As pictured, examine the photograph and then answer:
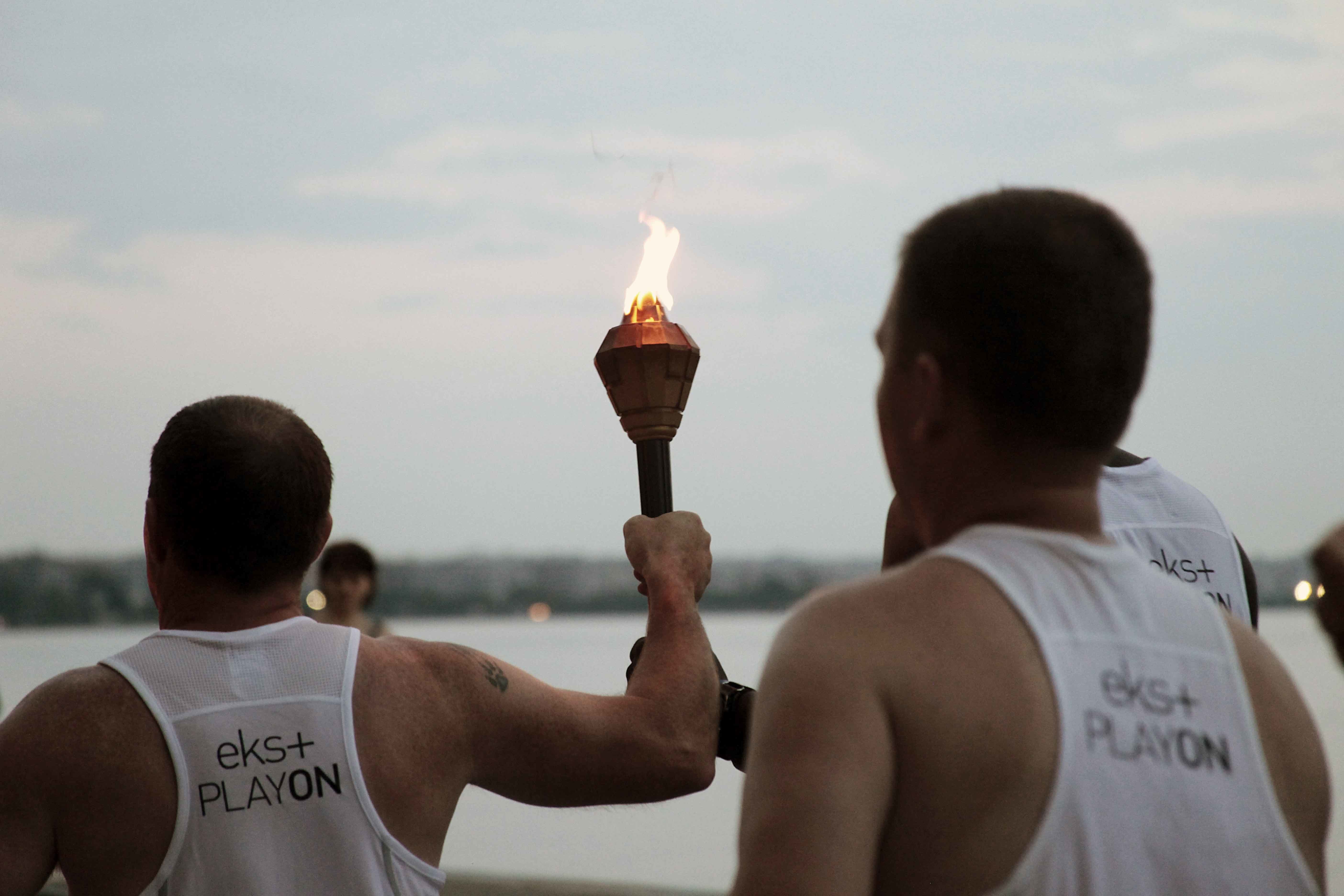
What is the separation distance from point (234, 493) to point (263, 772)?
0.59 m

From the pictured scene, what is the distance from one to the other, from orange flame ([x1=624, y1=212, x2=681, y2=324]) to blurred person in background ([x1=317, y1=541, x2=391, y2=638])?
622cm

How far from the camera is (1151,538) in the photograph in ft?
11.5

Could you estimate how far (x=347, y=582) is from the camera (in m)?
9.30

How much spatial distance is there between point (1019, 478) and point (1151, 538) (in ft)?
6.01

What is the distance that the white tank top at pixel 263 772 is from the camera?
8.66 ft

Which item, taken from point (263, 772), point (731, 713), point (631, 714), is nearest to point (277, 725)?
point (263, 772)

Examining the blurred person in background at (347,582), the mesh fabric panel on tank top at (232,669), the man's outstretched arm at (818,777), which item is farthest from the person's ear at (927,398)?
the blurred person in background at (347,582)

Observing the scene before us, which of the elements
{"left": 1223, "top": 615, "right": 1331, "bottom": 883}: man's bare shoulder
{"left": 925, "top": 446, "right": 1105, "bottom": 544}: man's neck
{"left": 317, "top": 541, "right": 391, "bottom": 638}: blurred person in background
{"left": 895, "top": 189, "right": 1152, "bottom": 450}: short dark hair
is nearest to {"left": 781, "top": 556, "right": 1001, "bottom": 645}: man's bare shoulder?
{"left": 925, "top": 446, "right": 1105, "bottom": 544}: man's neck

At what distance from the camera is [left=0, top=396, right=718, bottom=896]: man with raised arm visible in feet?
8.67

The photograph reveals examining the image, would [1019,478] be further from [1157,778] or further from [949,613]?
[1157,778]

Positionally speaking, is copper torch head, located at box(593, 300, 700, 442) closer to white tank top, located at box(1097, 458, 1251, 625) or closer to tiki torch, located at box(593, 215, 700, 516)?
tiki torch, located at box(593, 215, 700, 516)

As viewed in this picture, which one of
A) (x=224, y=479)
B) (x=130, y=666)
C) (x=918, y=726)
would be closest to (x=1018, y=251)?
(x=918, y=726)

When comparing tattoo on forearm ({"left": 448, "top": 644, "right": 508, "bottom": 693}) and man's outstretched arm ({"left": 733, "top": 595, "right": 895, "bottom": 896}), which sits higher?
man's outstretched arm ({"left": 733, "top": 595, "right": 895, "bottom": 896})

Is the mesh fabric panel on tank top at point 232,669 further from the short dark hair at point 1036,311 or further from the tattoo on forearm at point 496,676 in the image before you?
the short dark hair at point 1036,311
